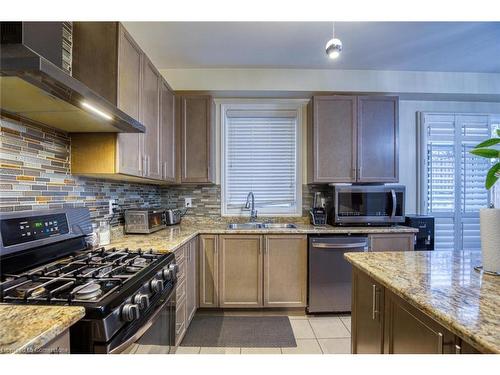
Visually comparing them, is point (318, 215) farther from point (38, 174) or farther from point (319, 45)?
point (38, 174)

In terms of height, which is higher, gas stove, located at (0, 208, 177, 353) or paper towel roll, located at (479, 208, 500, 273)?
paper towel roll, located at (479, 208, 500, 273)

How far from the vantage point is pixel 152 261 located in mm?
1406

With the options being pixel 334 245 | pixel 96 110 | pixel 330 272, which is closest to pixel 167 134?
pixel 96 110

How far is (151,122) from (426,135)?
321cm

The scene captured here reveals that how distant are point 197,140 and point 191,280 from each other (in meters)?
1.47

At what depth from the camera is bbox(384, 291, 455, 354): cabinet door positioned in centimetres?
82

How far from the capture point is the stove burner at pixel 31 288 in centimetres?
91

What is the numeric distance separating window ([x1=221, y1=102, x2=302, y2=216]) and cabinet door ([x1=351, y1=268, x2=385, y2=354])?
5.60 feet

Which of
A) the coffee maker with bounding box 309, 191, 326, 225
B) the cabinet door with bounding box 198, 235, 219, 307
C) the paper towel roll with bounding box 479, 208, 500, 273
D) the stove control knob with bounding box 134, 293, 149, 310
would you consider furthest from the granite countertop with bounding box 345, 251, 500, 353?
the cabinet door with bounding box 198, 235, 219, 307

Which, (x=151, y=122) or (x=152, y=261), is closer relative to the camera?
(x=152, y=261)

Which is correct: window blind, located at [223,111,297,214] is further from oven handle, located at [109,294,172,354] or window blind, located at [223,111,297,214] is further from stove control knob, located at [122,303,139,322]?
stove control knob, located at [122,303,139,322]

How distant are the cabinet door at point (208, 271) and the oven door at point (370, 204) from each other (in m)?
1.34
